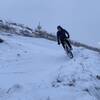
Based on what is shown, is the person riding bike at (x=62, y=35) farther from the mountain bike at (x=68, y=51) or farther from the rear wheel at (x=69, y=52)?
the rear wheel at (x=69, y=52)

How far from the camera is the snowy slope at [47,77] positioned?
43.0ft

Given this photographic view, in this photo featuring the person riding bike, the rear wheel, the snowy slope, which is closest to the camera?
the snowy slope

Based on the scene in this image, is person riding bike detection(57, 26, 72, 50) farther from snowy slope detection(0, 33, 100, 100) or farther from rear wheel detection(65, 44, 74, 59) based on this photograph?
snowy slope detection(0, 33, 100, 100)

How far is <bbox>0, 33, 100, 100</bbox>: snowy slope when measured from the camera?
13.1 meters

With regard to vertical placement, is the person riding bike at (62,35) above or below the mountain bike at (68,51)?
above

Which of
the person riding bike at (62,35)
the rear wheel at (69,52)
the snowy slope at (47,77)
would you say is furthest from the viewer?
the person riding bike at (62,35)

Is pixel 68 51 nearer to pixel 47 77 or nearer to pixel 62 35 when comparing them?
pixel 62 35

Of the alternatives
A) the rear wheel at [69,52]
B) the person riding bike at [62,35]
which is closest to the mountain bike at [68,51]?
the rear wheel at [69,52]

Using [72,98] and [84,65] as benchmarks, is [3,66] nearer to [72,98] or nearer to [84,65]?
[84,65]

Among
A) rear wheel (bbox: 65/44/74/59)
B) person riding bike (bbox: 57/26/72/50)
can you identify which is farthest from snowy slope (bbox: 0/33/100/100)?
person riding bike (bbox: 57/26/72/50)

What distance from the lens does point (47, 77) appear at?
1554 centimetres

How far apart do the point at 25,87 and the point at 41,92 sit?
0.81 metres

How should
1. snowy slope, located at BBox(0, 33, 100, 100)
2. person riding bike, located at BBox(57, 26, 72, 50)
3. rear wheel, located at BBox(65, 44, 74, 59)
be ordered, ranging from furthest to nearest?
person riding bike, located at BBox(57, 26, 72, 50) → rear wheel, located at BBox(65, 44, 74, 59) → snowy slope, located at BBox(0, 33, 100, 100)

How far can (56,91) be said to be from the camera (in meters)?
13.4
